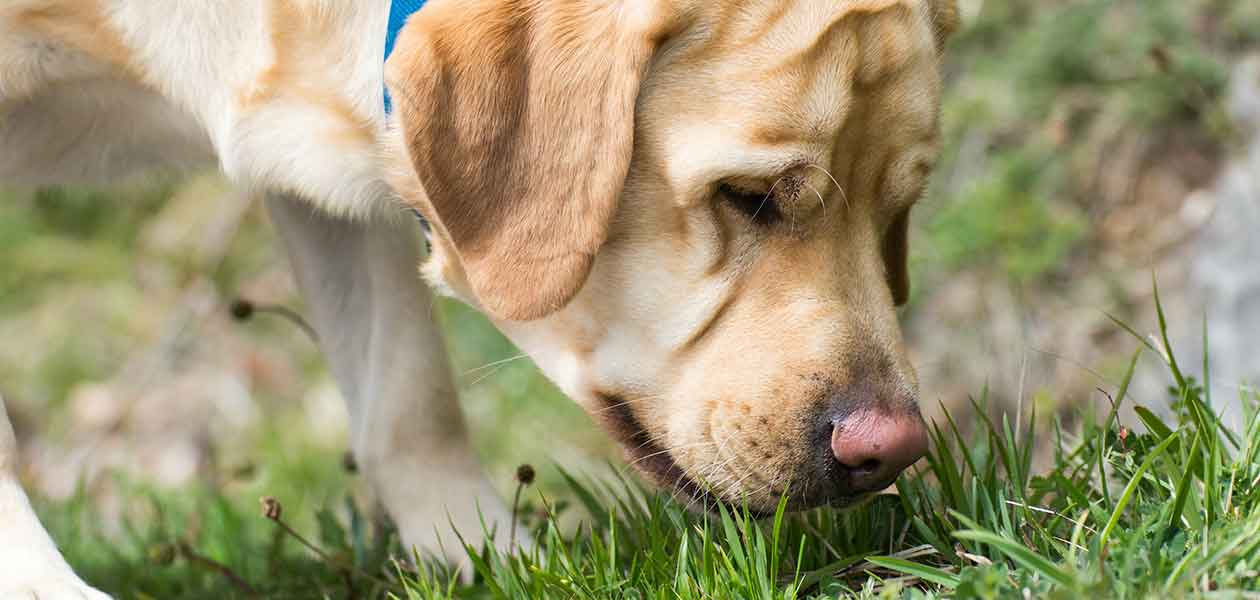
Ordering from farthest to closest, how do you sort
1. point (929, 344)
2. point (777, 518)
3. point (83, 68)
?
point (929, 344), point (83, 68), point (777, 518)

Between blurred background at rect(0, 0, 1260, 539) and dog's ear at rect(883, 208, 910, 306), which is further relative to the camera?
blurred background at rect(0, 0, 1260, 539)

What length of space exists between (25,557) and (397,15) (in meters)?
1.10

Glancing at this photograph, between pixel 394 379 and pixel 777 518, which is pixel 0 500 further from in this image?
pixel 777 518

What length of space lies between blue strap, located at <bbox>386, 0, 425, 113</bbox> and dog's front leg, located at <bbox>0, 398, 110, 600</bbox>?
0.96 meters

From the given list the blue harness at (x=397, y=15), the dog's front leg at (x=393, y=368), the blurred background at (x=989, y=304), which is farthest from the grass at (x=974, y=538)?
the blurred background at (x=989, y=304)

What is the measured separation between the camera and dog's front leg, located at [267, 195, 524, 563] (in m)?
3.27

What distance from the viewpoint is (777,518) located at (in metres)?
2.20

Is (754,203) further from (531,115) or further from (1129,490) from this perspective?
(1129,490)

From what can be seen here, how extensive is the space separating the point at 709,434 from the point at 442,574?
71cm

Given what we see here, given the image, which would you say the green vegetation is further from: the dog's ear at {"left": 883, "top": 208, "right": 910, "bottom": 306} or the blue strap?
the blue strap

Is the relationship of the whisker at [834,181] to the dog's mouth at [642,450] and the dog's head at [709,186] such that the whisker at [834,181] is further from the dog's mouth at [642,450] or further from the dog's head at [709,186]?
the dog's mouth at [642,450]

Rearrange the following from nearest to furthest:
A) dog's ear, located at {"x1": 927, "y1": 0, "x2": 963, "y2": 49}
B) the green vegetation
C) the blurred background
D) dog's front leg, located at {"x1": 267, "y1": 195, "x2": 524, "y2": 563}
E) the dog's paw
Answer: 1. the green vegetation
2. the dog's paw
3. dog's ear, located at {"x1": 927, "y1": 0, "x2": 963, "y2": 49}
4. dog's front leg, located at {"x1": 267, "y1": 195, "x2": 524, "y2": 563}
5. the blurred background

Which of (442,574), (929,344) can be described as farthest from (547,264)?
(929,344)

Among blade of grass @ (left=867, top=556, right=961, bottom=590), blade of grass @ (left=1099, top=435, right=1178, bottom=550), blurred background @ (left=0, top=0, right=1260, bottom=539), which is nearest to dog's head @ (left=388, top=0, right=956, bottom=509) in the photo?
blade of grass @ (left=867, top=556, right=961, bottom=590)
